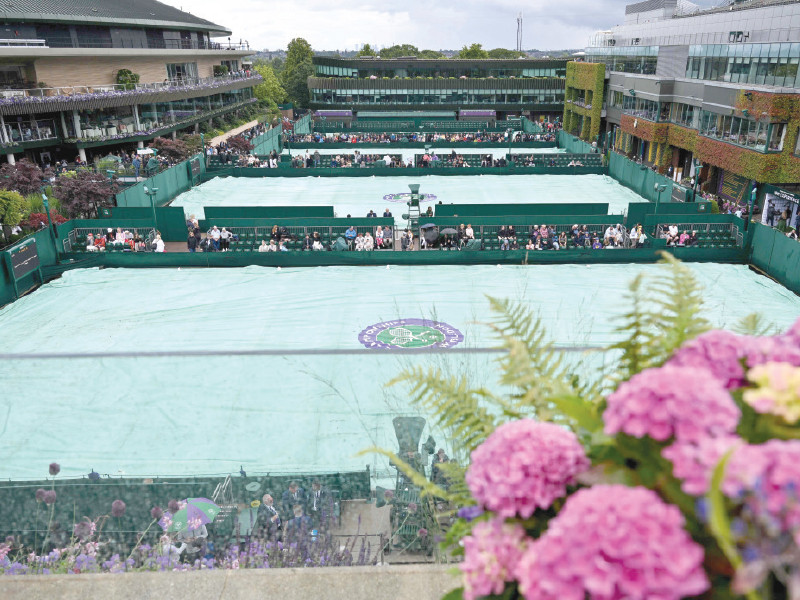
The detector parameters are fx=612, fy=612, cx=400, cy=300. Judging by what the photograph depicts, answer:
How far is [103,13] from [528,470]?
5943 cm

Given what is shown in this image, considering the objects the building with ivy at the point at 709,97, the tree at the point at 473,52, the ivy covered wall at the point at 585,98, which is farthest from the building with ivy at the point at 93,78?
the tree at the point at 473,52

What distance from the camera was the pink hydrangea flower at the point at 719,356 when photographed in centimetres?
145

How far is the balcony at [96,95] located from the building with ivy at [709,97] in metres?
38.7

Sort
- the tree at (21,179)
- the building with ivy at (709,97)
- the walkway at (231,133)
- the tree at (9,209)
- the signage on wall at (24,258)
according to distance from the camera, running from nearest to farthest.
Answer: the signage on wall at (24,258)
the tree at (9,209)
the tree at (21,179)
the building with ivy at (709,97)
the walkway at (231,133)

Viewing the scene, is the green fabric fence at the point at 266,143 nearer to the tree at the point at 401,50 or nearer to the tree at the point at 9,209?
the tree at the point at 9,209

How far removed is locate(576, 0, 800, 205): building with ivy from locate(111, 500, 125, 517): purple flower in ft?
109

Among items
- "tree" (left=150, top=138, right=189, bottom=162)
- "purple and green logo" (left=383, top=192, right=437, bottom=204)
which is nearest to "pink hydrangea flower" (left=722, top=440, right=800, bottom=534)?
"purple and green logo" (left=383, top=192, right=437, bottom=204)

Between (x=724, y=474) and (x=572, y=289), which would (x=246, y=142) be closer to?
(x=572, y=289)

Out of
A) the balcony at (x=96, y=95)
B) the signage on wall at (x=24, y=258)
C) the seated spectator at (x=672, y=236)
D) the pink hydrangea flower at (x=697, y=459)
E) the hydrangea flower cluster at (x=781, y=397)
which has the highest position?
the balcony at (x=96, y=95)

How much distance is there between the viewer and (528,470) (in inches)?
56.3

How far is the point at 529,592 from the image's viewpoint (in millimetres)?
1229

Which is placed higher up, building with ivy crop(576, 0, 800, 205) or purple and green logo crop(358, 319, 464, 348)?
building with ivy crop(576, 0, 800, 205)

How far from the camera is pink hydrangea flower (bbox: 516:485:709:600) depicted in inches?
41.7

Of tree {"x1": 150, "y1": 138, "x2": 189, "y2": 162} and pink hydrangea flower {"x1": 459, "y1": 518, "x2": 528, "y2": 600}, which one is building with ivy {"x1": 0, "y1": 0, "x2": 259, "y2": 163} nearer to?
tree {"x1": 150, "y1": 138, "x2": 189, "y2": 162}
